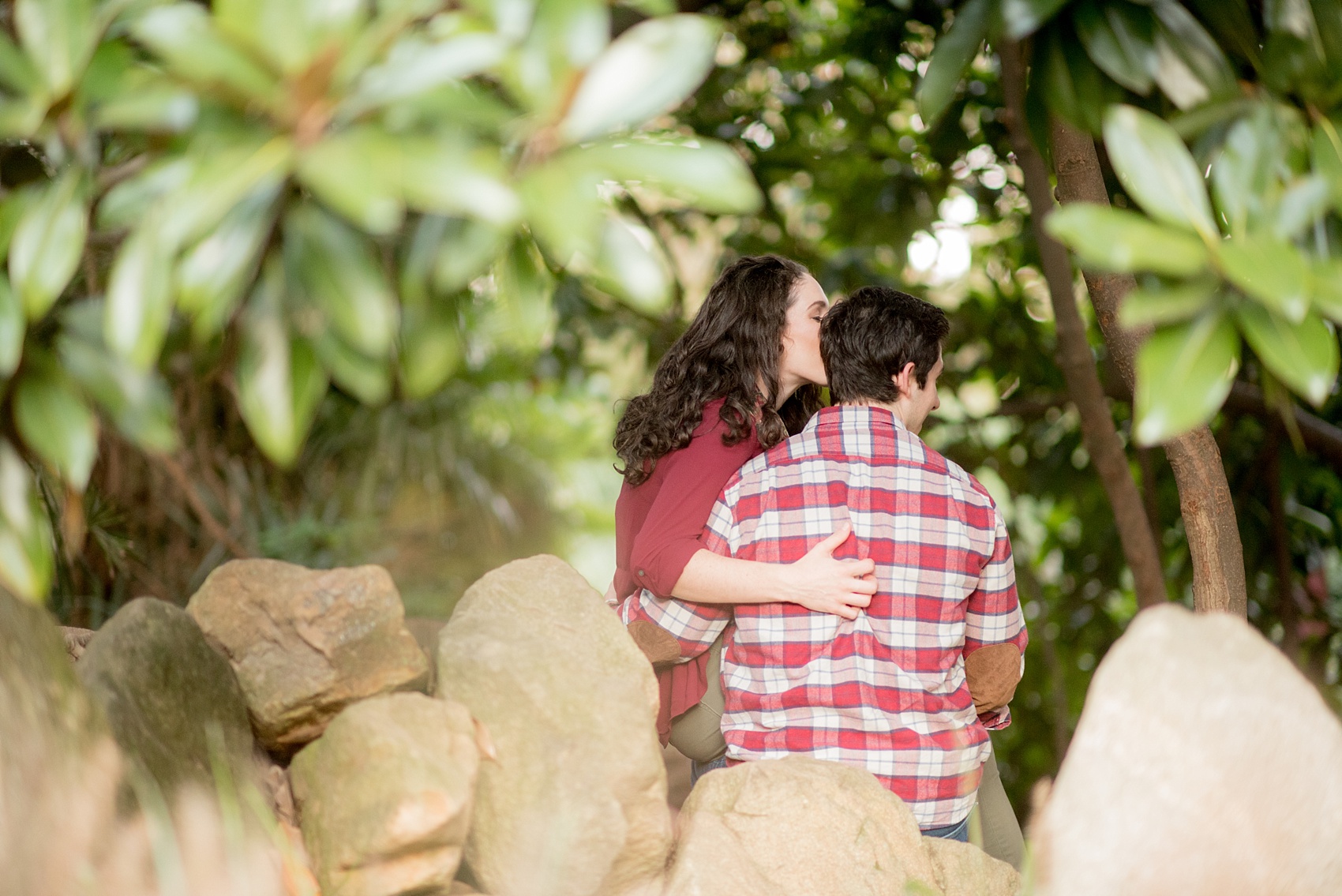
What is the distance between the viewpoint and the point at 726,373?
8.32 feet

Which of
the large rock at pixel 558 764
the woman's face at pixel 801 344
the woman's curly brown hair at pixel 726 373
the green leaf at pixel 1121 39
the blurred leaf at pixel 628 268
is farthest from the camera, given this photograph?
the woman's face at pixel 801 344

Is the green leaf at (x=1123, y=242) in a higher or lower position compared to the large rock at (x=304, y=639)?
higher

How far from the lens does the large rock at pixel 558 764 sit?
167 cm

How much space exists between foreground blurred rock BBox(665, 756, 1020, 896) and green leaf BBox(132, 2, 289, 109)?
130 centimetres

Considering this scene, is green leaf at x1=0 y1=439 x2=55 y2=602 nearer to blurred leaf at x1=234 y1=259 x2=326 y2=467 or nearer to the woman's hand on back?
blurred leaf at x1=234 y1=259 x2=326 y2=467

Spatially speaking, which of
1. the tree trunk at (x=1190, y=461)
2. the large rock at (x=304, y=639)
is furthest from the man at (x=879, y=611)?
the large rock at (x=304, y=639)

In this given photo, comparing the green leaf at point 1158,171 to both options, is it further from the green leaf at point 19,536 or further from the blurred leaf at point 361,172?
the green leaf at point 19,536

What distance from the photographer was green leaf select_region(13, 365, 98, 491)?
1017mm

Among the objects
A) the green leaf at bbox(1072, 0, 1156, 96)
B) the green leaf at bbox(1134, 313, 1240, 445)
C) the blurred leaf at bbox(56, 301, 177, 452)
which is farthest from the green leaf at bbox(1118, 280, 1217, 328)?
the blurred leaf at bbox(56, 301, 177, 452)

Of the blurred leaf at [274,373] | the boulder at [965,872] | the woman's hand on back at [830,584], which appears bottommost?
the boulder at [965,872]

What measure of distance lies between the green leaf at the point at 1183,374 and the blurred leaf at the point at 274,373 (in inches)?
28.1

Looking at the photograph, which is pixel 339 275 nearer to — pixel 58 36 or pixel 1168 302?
pixel 58 36

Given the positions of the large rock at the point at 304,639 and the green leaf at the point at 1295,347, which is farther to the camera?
the large rock at the point at 304,639

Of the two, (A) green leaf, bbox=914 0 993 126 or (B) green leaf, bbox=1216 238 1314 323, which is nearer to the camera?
(B) green leaf, bbox=1216 238 1314 323
